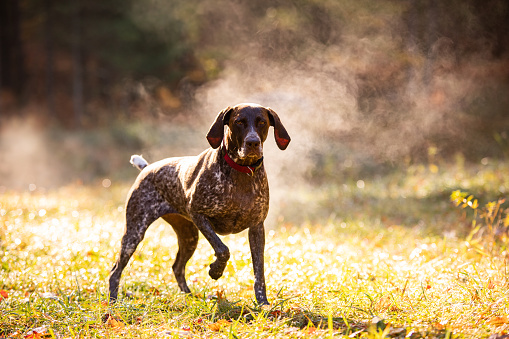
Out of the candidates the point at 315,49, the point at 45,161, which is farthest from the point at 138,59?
the point at 315,49

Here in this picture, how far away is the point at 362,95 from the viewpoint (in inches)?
713

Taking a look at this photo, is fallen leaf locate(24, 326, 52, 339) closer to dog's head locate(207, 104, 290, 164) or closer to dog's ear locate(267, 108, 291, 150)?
dog's head locate(207, 104, 290, 164)

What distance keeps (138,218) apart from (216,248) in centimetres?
112

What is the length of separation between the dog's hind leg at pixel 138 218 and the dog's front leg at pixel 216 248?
2.12 ft

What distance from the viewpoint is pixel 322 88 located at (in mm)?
17281

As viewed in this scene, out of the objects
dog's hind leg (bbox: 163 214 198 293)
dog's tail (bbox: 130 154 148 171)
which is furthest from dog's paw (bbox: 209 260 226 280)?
dog's tail (bbox: 130 154 148 171)

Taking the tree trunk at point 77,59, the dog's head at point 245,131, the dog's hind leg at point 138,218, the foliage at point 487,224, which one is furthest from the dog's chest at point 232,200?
the tree trunk at point 77,59

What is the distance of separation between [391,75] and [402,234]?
1224cm

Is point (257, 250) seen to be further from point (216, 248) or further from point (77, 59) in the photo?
point (77, 59)

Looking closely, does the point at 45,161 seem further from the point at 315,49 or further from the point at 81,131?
the point at 315,49

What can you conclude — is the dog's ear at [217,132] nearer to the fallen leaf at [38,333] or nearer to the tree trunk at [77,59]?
the fallen leaf at [38,333]

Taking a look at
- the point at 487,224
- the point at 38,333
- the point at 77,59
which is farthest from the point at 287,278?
the point at 77,59

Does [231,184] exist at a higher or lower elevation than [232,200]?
higher

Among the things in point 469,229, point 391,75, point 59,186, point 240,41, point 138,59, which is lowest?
point 469,229
